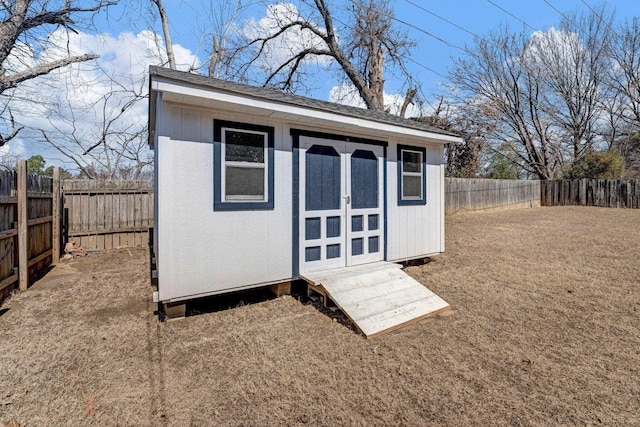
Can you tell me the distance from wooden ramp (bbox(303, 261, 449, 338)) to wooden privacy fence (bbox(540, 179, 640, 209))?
1590cm

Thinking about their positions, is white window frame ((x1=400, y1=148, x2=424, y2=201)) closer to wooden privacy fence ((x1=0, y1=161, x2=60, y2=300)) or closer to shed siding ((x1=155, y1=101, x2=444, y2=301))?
shed siding ((x1=155, y1=101, x2=444, y2=301))

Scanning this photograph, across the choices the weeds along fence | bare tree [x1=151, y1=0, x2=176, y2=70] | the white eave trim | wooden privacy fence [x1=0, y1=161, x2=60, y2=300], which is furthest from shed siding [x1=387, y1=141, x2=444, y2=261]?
bare tree [x1=151, y1=0, x2=176, y2=70]

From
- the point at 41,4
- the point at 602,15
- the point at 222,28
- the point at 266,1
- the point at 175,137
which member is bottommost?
the point at 175,137

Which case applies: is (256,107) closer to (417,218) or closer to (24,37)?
(417,218)

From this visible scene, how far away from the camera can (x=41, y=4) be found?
8.70 metres

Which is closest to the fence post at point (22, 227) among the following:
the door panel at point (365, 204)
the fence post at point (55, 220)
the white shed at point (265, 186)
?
the fence post at point (55, 220)

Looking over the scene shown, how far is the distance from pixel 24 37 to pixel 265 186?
924 centimetres

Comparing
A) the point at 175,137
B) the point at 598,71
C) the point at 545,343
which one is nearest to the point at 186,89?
the point at 175,137

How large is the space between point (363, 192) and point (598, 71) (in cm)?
2390

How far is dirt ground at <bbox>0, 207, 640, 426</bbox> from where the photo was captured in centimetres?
218

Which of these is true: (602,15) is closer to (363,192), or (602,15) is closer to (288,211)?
(363,192)

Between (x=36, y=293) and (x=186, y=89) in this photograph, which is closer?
(x=186, y=89)

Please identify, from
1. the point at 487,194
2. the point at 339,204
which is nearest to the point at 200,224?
the point at 339,204

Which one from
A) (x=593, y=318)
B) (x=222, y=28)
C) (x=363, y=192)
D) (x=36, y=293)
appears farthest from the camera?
(x=222, y=28)
